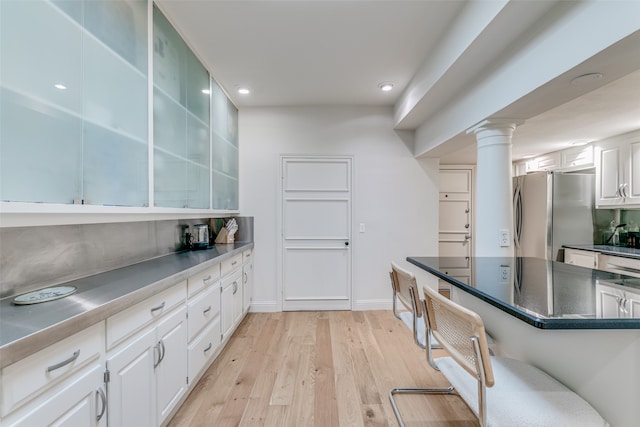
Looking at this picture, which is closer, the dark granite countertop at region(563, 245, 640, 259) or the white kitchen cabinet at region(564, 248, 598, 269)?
the dark granite countertop at region(563, 245, 640, 259)

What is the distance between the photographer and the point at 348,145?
11.7 ft

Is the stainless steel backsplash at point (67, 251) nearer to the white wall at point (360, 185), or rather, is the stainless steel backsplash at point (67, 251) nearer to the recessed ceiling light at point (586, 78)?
the white wall at point (360, 185)

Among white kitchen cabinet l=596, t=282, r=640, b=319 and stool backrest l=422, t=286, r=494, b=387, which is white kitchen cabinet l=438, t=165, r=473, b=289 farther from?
stool backrest l=422, t=286, r=494, b=387

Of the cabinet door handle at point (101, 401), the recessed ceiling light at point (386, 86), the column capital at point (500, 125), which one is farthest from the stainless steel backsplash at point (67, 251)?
the column capital at point (500, 125)

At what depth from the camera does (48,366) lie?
2.77 ft

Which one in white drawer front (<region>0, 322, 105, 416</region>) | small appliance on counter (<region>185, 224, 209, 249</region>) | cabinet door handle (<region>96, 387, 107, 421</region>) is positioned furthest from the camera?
small appliance on counter (<region>185, 224, 209, 249</region>)

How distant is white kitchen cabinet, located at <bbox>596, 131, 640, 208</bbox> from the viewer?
3.17 m

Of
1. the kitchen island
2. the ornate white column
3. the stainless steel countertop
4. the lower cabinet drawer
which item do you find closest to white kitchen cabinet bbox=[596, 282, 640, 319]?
the kitchen island

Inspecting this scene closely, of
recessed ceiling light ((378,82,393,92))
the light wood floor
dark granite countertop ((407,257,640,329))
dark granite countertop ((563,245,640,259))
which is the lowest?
the light wood floor

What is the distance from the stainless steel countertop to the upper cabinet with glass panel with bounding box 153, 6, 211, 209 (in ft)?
1.58

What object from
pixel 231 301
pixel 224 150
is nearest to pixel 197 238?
pixel 231 301

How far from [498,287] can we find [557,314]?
34 cm

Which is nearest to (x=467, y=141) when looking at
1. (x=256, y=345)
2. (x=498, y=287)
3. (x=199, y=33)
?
(x=498, y=287)

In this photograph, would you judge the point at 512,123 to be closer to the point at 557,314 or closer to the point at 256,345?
the point at 557,314
